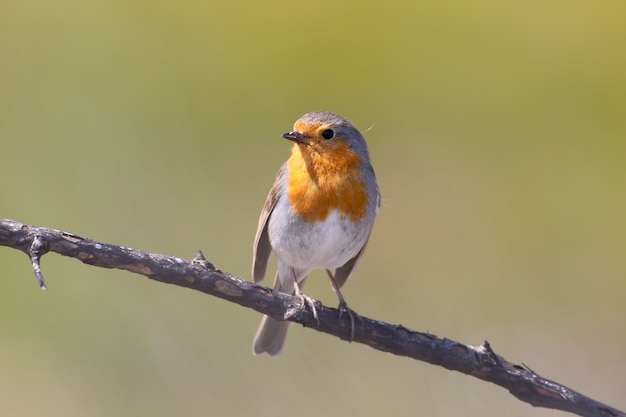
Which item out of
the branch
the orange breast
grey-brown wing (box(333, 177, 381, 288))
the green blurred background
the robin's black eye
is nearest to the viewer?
the branch

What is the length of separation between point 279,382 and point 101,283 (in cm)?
135

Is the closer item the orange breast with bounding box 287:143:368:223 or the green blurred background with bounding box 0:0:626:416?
the orange breast with bounding box 287:143:368:223

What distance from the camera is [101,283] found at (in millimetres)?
5586

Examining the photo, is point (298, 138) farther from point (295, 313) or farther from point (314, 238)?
point (295, 313)

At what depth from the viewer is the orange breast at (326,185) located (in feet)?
13.6

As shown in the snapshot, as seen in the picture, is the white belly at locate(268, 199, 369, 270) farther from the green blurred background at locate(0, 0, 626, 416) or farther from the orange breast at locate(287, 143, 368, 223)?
the green blurred background at locate(0, 0, 626, 416)

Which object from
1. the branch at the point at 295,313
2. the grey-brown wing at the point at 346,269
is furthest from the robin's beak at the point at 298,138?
the branch at the point at 295,313

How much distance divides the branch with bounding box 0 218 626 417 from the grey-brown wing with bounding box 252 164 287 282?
75cm

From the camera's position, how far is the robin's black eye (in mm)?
4277

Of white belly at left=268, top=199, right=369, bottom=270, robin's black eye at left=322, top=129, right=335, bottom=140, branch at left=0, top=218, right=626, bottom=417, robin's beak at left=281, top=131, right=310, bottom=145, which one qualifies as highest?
robin's black eye at left=322, top=129, right=335, bottom=140

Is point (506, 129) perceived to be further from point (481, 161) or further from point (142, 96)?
point (142, 96)

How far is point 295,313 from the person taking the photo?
11.2 feet

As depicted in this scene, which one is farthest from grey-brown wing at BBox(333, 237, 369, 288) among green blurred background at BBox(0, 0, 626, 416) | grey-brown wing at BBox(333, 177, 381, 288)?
green blurred background at BBox(0, 0, 626, 416)

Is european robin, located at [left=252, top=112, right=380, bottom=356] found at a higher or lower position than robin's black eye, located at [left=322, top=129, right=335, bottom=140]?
lower
